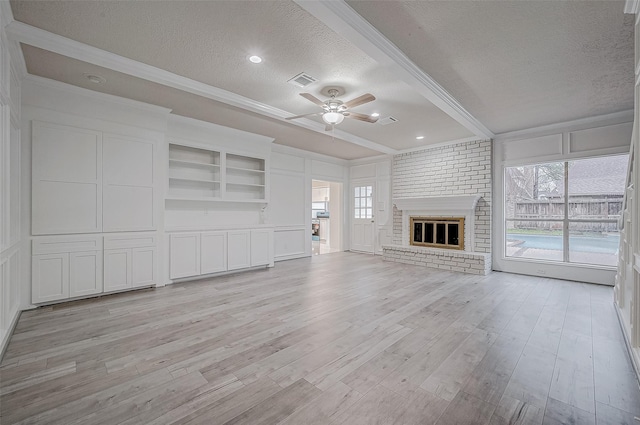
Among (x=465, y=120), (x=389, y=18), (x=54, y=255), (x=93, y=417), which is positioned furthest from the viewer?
(x=465, y=120)

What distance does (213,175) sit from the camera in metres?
5.49

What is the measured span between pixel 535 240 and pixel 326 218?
6.56m

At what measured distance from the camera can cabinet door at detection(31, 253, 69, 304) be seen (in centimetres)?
333

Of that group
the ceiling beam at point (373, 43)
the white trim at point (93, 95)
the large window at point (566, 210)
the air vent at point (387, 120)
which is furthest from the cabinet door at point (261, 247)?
the large window at point (566, 210)

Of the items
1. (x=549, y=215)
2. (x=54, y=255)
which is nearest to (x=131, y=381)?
(x=54, y=255)

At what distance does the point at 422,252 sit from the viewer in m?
6.08

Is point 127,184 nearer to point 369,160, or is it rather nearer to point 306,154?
point 306,154

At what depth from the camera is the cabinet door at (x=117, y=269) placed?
3.83 meters

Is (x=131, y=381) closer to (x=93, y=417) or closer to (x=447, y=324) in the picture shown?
(x=93, y=417)

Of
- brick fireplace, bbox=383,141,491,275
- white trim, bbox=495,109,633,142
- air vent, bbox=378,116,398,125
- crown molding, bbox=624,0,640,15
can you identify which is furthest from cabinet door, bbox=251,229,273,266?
crown molding, bbox=624,0,640,15

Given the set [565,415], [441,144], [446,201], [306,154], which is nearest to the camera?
[565,415]

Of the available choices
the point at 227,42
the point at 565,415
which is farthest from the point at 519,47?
the point at 565,415

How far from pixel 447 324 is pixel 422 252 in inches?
129

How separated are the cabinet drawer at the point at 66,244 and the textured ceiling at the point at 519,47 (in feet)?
13.3
